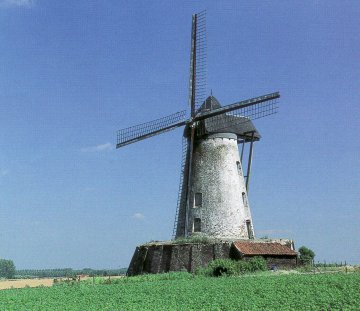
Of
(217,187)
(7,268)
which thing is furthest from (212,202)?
(7,268)

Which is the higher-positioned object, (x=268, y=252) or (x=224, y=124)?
(x=224, y=124)

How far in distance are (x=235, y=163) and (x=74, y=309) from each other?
19505mm

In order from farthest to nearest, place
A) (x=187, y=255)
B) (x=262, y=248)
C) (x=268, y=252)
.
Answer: (x=262, y=248) < (x=268, y=252) < (x=187, y=255)

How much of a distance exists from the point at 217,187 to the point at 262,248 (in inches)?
188

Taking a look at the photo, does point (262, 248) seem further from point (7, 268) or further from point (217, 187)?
point (7, 268)

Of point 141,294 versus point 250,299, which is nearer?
point 250,299

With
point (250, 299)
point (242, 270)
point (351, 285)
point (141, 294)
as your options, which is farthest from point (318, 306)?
point (242, 270)

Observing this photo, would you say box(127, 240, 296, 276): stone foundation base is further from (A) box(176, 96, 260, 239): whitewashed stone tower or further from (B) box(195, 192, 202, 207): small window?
(B) box(195, 192, 202, 207): small window

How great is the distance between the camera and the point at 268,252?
109 ft

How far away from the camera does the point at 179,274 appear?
3025 cm

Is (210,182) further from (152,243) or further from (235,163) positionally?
(152,243)

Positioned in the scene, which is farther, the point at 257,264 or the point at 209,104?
the point at 209,104

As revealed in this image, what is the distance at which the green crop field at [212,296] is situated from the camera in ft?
58.3

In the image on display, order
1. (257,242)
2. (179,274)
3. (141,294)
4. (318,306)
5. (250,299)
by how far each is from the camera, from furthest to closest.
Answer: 1. (257,242)
2. (179,274)
3. (141,294)
4. (250,299)
5. (318,306)
